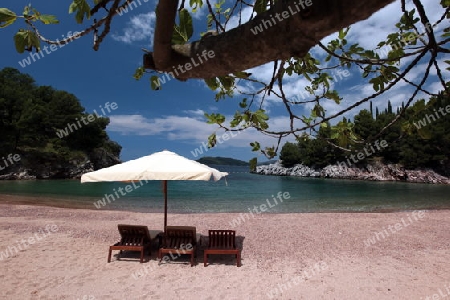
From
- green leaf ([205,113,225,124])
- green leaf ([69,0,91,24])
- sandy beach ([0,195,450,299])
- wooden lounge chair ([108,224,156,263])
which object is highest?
green leaf ([69,0,91,24])

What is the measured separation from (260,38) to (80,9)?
0.74 metres

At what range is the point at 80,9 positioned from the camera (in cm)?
111

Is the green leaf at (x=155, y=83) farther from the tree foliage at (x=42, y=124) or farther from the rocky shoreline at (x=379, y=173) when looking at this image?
the rocky shoreline at (x=379, y=173)

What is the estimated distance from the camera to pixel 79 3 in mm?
1109

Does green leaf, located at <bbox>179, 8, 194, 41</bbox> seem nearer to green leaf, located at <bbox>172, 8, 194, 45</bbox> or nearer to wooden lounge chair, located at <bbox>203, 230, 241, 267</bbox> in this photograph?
green leaf, located at <bbox>172, 8, 194, 45</bbox>

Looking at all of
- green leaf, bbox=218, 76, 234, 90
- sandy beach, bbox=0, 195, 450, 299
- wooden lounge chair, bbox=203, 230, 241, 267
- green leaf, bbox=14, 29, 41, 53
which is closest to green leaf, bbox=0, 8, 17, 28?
green leaf, bbox=14, 29, 41, 53

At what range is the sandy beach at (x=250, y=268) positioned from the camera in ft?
18.9

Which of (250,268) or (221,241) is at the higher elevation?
(221,241)

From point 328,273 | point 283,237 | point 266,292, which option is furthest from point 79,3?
point 283,237

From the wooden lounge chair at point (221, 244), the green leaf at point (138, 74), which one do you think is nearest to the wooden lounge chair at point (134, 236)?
the wooden lounge chair at point (221, 244)

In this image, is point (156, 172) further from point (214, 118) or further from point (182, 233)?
point (214, 118)

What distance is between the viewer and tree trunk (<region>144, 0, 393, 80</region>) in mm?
739

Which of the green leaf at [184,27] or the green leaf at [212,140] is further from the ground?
the green leaf at [184,27]

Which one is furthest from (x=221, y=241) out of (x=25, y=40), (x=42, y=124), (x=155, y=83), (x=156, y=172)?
(x=42, y=124)
